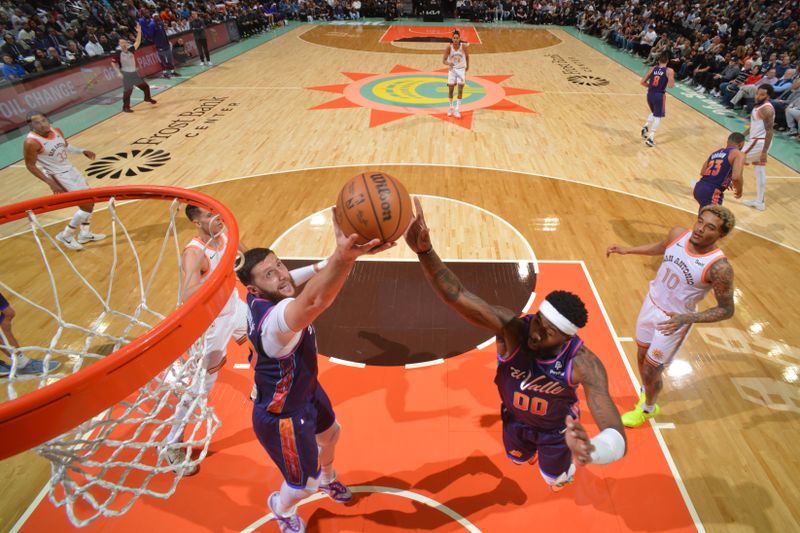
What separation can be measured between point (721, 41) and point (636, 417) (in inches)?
694

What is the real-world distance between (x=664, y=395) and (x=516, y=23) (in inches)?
1058

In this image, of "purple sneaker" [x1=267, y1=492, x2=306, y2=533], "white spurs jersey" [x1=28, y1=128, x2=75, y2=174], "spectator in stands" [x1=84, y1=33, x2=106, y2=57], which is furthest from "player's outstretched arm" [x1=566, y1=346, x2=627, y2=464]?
"spectator in stands" [x1=84, y1=33, x2=106, y2=57]

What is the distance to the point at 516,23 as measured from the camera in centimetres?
2616

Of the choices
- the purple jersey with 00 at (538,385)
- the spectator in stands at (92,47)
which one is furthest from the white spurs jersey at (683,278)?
the spectator in stands at (92,47)

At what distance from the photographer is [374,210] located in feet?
7.46

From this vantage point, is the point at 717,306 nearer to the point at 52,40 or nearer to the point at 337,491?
the point at 337,491

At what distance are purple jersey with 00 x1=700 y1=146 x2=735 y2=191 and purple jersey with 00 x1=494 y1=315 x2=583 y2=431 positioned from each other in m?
4.47

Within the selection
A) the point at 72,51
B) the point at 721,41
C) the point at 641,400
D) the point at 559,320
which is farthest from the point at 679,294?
the point at 72,51

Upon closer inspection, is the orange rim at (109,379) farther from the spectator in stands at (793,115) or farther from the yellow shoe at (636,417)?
the spectator in stands at (793,115)

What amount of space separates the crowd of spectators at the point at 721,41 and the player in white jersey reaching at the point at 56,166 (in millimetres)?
14272

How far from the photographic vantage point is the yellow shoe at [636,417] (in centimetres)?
407

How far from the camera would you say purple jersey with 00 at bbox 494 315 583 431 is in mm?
2660

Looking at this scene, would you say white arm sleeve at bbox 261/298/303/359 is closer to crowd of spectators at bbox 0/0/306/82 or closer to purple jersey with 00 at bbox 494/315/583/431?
purple jersey with 00 at bbox 494/315/583/431

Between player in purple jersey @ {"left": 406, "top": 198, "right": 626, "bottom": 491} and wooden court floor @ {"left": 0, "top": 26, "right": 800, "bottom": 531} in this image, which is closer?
player in purple jersey @ {"left": 406, "top": 198, "right": 626, "bottom": 491}
